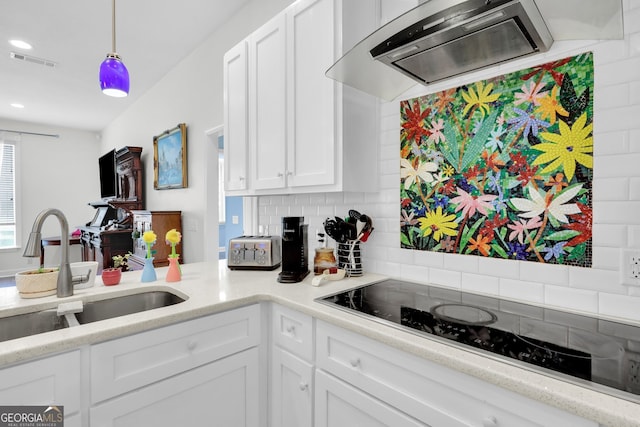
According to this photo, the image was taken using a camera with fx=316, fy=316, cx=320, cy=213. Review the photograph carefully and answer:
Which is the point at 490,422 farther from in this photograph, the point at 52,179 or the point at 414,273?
the point at 52,179

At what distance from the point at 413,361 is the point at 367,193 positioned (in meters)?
0.98

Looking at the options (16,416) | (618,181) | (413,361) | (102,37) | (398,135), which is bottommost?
(16,416)

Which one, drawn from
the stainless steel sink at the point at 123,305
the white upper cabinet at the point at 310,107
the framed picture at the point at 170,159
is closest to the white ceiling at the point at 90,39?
the framed picture at the point at 170,159

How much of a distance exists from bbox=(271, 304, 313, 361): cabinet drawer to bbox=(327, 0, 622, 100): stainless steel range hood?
1023 millimetres

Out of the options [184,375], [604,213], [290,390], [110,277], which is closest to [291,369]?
[290,390]

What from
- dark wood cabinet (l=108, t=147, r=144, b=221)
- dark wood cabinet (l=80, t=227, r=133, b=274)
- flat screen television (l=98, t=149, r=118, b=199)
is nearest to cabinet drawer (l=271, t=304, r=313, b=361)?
dark wood cabinet (l=80, t=227, r=133, b=274)

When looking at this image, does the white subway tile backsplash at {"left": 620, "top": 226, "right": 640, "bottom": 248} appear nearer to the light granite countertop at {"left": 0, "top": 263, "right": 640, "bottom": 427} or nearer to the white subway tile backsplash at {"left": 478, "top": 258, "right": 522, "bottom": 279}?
the white subway tile backsplash at {"left": 478, "top": 258, "right": 522, "bottom": 279}

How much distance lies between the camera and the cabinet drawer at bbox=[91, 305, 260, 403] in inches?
39.2

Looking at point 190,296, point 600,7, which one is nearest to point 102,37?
point 190,296

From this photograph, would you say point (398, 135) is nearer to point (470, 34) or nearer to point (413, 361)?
point (470, 34)

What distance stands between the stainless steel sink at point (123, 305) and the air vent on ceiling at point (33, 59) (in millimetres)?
3769

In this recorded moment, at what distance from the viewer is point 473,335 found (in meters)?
0.91

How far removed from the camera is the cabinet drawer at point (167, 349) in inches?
39.2

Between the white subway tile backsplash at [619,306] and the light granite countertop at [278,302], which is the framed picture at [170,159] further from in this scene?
the white subway tile backsplash at [619,306]
